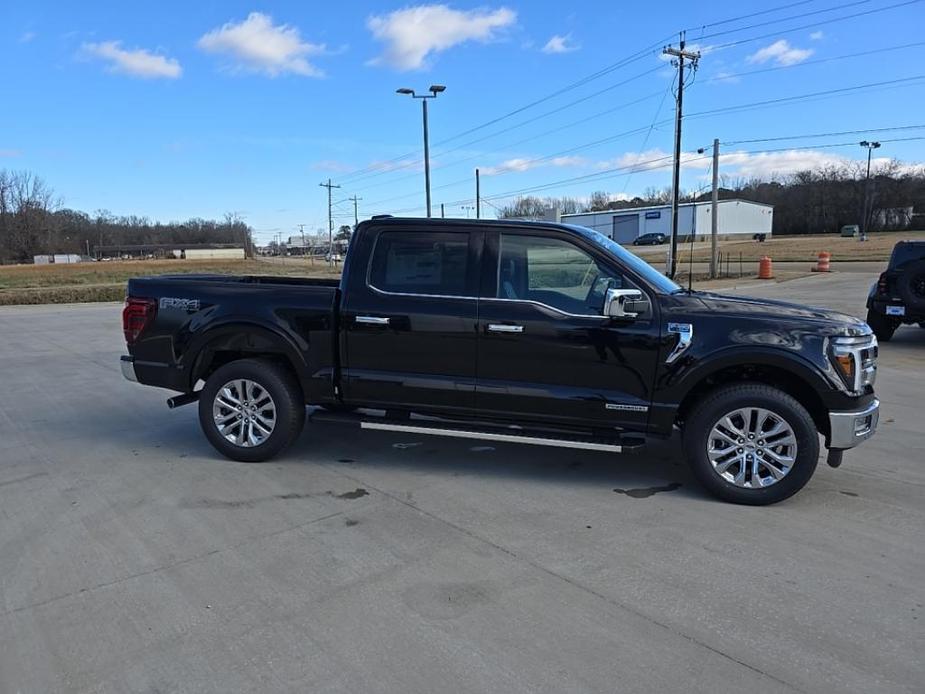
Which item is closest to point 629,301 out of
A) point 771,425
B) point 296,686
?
point 771,425

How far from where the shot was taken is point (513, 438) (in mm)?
4805

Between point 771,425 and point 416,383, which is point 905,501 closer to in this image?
point 771,425

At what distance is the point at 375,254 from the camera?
17.2 ft

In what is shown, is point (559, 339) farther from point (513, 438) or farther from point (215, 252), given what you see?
point (215, 252)

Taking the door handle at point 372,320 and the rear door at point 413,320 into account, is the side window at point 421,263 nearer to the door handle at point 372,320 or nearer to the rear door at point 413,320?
the rear door at point 413,320

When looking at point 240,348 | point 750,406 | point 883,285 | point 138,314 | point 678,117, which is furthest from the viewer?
point 678,117

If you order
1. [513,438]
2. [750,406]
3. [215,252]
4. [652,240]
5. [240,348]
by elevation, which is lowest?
[513,438]

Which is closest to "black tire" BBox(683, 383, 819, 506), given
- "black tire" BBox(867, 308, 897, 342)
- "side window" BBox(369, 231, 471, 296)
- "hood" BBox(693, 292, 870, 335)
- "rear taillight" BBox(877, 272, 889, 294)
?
"hood" BBox(693, 292, 870, 335)

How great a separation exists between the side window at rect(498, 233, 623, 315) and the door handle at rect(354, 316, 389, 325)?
909 millimetres

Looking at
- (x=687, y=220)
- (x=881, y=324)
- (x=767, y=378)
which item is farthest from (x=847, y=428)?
(x=687, y=220)

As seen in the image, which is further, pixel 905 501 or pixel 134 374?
pixel 134 374

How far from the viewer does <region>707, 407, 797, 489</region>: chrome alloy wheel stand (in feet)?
14.6

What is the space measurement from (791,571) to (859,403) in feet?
4.92

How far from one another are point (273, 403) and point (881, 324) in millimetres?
11455
